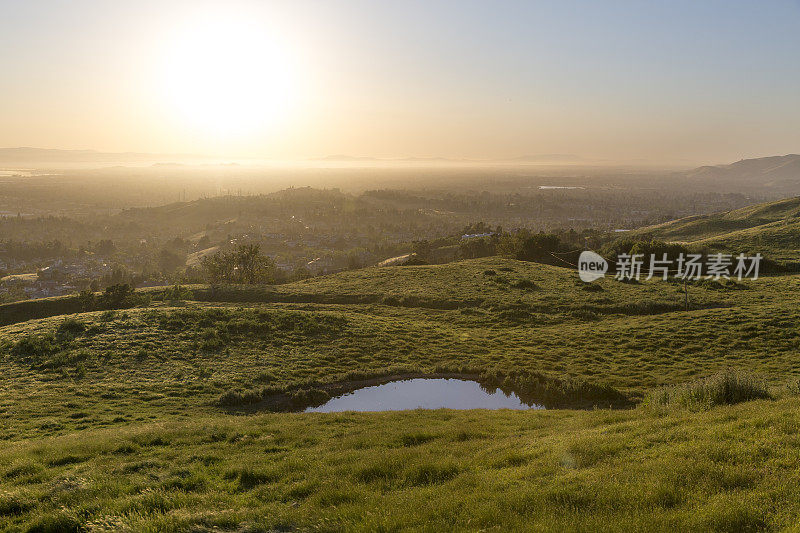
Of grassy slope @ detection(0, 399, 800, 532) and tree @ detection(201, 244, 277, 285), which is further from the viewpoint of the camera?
tree @ detection(201, 244, 277, 285)

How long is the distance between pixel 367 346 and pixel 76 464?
20.7 metres

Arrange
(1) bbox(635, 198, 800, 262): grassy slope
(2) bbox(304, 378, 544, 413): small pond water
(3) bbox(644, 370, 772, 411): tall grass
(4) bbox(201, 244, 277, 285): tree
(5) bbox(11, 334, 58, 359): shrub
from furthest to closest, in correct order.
A: (1) bbox(635, 198, 800, 262): grassy slope, (4) bbox(201, 244, 277, 285): tree, (5) bbox(11, 334, 58, 359): shrub, (2) bbox(304, 378, 544, 413): small pond water, (3) bbox(644, 370, 772, 411): tall grass

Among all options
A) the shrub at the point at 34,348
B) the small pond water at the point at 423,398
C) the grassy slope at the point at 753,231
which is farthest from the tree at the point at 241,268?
the grassy slope at the point at 753,231

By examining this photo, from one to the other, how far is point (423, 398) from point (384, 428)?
8.43 metres

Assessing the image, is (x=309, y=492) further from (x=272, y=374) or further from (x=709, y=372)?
(x=709, y=372)

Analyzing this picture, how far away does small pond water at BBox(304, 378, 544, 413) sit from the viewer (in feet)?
73.1

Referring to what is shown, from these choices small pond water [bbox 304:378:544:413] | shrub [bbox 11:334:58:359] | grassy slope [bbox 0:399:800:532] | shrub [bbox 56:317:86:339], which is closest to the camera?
grassy slope [bbox 0:399:800:532]

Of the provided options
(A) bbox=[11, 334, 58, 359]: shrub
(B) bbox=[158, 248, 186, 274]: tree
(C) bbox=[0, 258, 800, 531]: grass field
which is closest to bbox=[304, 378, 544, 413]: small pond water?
(C) bbox=[0, 258, 800, 531]: grass field

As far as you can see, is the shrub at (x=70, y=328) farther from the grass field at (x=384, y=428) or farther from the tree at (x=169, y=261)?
the tree at (x=169, y=261)

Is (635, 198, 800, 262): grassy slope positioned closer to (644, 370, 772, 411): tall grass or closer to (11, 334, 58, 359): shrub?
(644, 370, 772, 411): tall grass

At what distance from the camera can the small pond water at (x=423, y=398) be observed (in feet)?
73.1

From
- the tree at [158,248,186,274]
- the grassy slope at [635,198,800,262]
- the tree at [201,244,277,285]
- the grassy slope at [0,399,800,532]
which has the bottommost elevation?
the tree at [158,248,186,274]

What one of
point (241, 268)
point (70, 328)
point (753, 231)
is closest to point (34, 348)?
point (70, 328)

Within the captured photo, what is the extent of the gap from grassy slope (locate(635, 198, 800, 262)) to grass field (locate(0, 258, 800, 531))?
55233mm
